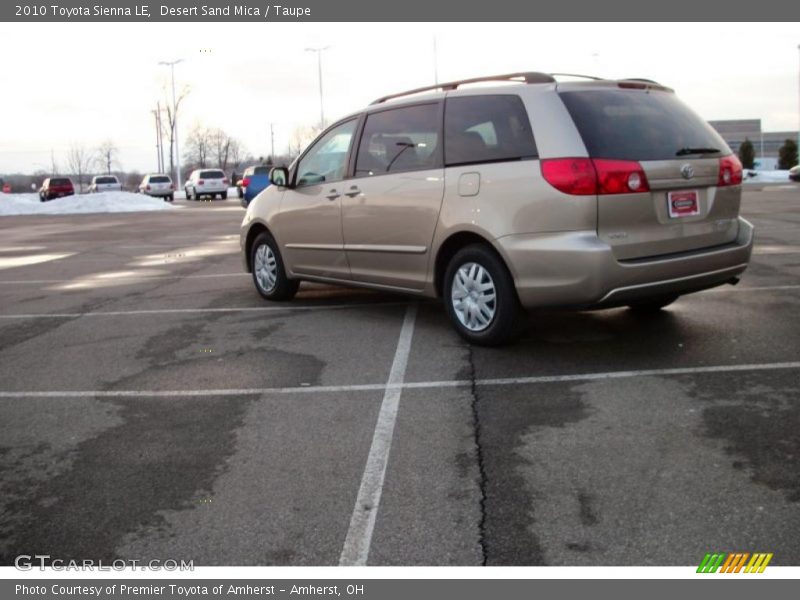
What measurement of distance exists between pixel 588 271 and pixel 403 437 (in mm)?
1768

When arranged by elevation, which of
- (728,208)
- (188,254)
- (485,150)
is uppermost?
(485,150)

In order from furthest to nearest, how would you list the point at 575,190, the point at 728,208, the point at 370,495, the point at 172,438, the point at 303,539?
the point at 728,208 → the point at 575,190 → the point at 172,438 → the point at 370,495 → the point at 303,539

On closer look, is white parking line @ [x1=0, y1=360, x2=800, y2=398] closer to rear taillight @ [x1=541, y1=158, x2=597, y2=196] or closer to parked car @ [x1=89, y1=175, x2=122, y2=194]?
rear taillight @ [x1=541, y1=158, x2=597, y2=196]

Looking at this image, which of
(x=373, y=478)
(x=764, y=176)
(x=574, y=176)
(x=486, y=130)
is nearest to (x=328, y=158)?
(x=486, y=130)

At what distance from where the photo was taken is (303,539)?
3.27 metres

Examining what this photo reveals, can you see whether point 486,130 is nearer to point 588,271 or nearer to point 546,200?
point 546,200

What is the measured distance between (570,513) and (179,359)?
3.79m

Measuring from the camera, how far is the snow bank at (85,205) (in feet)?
131

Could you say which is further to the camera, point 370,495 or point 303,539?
point 370,495

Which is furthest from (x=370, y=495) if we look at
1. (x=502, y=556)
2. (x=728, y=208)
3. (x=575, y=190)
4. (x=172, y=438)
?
(x=728, y=208)

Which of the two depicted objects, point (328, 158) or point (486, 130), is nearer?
point (486, 130)

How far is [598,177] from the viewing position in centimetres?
543

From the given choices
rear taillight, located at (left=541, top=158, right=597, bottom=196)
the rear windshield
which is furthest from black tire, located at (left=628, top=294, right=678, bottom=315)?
rear taillight, located at (left=541, top=158, right=597, bottom=196)

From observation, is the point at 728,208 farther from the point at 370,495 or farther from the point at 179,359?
the point at 179,359
